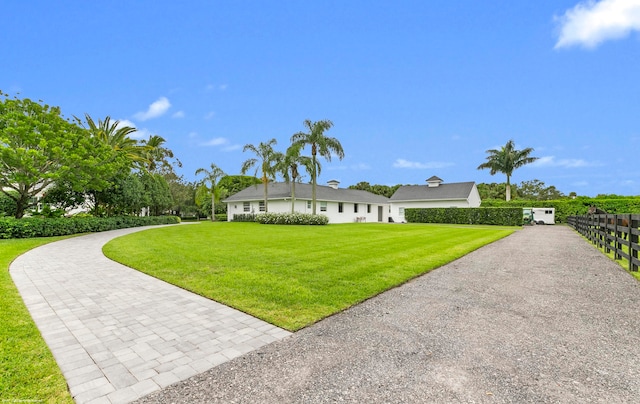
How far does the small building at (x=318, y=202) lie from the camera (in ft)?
94.7

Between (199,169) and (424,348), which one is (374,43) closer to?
(424,348)

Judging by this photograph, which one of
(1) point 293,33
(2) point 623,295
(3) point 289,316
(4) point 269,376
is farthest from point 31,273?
(1) point 293,33

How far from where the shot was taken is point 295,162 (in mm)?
24375

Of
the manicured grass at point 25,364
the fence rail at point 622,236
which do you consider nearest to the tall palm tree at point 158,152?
the manicured grass at point 25,364

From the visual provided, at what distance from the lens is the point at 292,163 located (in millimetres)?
24391

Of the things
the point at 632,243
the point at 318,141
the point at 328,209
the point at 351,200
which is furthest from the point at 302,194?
the point at 632,243

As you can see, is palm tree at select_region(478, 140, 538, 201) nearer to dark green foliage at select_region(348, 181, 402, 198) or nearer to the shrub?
dark green foliage at select_region(348, 181, 402, 198)

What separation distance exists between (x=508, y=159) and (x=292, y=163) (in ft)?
100

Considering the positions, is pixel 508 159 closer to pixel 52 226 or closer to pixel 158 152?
pixel 52 226

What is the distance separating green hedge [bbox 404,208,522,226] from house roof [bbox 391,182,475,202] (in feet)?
12.1

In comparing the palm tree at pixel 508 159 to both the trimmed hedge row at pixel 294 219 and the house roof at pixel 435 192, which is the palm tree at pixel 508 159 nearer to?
the house roof at pixel 435 192

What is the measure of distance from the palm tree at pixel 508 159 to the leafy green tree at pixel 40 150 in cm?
4229

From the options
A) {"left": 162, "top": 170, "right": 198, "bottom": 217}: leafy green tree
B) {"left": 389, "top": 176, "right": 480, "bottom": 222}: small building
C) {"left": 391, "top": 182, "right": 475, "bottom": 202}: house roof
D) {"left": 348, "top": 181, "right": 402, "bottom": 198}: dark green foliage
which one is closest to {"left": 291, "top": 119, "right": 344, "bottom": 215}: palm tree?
{"left": 389, "top": 176, "right": 480, "bottom": 222}: small building

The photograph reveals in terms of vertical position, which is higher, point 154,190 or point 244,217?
point 154,190
